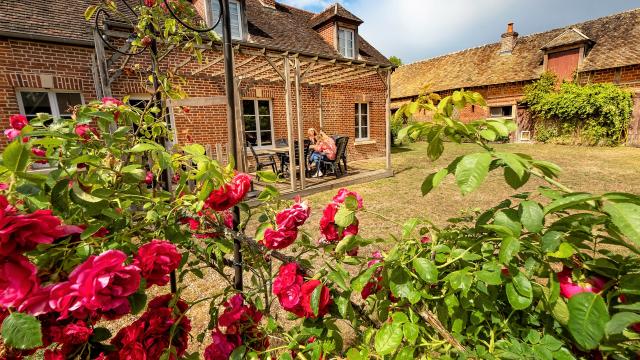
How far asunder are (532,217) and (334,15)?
11.7 m

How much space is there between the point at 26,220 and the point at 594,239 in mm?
1189

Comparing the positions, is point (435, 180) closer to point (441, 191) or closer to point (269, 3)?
point (441, 191)

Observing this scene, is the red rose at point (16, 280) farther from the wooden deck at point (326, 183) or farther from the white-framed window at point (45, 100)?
the white-framed window at point (45, 100)

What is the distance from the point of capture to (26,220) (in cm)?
52

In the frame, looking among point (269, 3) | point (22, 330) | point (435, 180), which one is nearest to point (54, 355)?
point (22, 330)

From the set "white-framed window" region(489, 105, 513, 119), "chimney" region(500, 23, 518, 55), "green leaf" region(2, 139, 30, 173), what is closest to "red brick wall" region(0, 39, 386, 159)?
"green leaf" region(2, 139, 30, 173)

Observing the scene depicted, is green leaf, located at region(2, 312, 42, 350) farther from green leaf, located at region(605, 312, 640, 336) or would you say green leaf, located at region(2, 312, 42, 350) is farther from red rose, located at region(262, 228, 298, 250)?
Answer: green leaf, located at region(605, 312, 640, 336)

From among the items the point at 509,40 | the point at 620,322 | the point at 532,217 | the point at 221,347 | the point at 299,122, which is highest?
the point at 509,40

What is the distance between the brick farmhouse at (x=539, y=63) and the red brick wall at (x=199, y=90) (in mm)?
7741

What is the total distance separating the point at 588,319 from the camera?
546mm

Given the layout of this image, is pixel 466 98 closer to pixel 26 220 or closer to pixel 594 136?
pixel 26 220

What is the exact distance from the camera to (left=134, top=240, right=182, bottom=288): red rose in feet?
2.35

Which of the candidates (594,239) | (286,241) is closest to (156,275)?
(286,241)

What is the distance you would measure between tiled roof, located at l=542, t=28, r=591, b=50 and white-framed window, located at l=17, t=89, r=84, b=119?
2003cm
